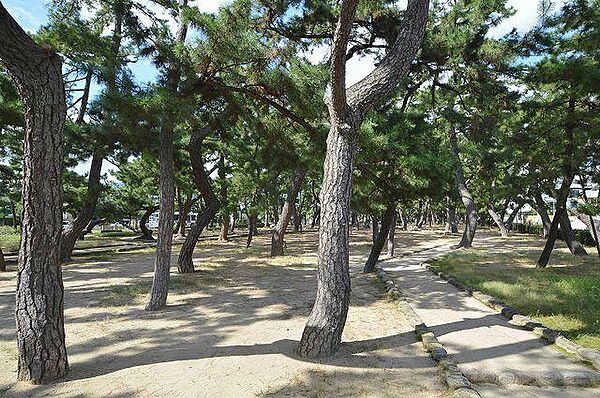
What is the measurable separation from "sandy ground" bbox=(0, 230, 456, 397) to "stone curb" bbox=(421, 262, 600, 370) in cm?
165

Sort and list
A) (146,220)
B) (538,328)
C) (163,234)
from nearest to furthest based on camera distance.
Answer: (538,328), (163,234), (146,220)

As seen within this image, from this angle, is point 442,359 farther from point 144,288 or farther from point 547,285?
point 144,288

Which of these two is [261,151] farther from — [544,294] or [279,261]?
[544,294]

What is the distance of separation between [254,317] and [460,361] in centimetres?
303

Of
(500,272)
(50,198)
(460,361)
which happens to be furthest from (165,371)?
(500,272)

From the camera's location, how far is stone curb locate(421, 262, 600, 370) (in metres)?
3.89

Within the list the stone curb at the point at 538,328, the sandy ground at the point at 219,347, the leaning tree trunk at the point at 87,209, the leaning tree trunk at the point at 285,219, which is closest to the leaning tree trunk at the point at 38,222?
the sandy ground at the point at 219,347

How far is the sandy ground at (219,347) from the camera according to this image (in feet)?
10.7

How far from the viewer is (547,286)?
25.1 feet

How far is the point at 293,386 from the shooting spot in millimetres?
3285

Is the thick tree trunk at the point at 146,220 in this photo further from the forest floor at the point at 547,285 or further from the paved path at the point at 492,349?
the paved path at the point at 492,349

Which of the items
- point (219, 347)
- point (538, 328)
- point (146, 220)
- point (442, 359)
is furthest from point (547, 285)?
point (146, 220)

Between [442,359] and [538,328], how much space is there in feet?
6.32

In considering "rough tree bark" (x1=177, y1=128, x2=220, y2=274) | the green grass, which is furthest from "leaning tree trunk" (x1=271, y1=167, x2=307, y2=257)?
the green grass
